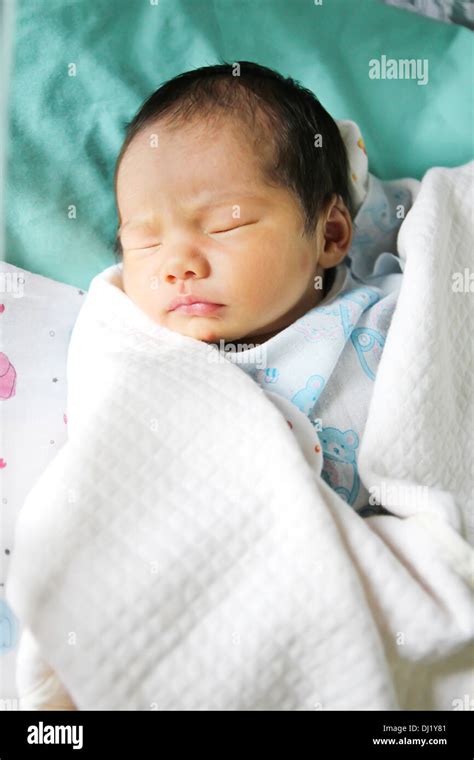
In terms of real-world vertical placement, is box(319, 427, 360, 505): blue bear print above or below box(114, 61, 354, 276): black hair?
below

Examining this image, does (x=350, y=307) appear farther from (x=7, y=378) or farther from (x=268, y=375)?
(x=7, y=378)

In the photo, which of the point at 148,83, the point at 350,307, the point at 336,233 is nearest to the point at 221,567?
the point at 350,307

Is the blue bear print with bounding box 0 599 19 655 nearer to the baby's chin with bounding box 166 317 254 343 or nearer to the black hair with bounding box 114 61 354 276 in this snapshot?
the baby's chin with bounding box 166 317 254 343

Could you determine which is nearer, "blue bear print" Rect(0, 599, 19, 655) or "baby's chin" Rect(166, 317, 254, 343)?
"blue bear print" Rect(0, 599, 19, 655)

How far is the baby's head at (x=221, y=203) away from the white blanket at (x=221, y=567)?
0.38 ft

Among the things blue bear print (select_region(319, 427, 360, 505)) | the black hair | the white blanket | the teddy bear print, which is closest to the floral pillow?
the teddy bear print

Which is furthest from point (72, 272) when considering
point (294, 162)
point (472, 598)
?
point (472, 598)

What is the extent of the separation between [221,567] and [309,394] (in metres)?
0.30

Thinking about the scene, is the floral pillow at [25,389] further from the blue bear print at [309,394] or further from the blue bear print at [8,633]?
the blue bear print at [309,394]

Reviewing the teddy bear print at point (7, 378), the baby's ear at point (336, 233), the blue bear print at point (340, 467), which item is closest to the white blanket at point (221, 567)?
the blue bear print at point (340, 467)

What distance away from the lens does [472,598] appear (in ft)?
3.03

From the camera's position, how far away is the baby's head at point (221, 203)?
110 centimetres

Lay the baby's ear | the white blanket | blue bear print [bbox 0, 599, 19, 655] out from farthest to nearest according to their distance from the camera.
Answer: the baby's ear, blue bear print [bbox 0, 599, 19, 655], the white blanket

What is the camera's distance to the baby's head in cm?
110
